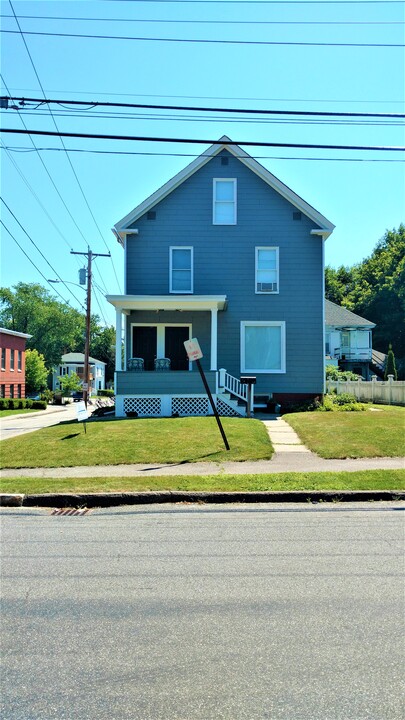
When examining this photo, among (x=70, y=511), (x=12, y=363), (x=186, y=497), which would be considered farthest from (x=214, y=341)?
(x=12, y=363)

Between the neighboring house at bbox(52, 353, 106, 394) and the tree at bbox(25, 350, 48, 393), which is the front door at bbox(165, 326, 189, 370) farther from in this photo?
the neighboring house at bbox(52, 353, 106, 394)

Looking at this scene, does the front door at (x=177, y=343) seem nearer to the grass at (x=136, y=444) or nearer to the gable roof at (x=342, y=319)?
the grass at (x=136, y=444)

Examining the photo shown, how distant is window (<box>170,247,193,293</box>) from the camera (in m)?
22.7

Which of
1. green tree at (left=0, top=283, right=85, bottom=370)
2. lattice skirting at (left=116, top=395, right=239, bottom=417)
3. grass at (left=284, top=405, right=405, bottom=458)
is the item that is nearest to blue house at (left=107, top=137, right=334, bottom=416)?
lattice skirting at (left=116, top=395, right=239, bottom=417)

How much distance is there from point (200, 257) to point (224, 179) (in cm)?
320

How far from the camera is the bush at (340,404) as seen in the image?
817 inches

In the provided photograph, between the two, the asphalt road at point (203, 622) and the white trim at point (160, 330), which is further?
the white trim at point (160, 330)

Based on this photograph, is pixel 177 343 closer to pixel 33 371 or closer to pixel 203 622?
pixel 203 622

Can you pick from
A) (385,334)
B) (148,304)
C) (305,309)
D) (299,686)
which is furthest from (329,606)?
(385,334)

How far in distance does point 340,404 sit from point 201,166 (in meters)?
10.6

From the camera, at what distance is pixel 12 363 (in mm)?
49219

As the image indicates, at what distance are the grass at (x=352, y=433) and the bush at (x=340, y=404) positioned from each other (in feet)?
6.98

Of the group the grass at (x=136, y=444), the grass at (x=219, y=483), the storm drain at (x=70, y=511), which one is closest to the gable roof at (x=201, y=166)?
the grass at (x=136, y=444)

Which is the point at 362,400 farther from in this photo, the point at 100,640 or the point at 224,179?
the point at 100,640
